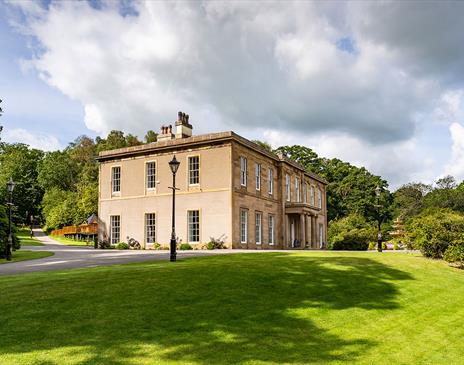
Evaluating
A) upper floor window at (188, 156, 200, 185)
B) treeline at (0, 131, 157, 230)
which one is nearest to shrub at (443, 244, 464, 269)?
upper floor window at (188, 156, 200, 185)

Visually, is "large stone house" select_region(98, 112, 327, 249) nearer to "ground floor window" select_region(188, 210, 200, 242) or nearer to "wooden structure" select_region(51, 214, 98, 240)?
"ground floor window" select_region(188, 210, 200, 242)

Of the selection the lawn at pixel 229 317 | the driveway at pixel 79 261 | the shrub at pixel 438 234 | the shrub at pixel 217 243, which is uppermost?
the shrub at pixel 438 234

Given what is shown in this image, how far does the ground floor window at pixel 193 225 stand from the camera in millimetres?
31859

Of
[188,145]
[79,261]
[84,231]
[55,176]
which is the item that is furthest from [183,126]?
[55,176]

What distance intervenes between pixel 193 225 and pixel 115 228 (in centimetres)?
805

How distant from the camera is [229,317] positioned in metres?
9.73

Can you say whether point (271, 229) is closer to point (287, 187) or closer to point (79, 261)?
point (287, 187)

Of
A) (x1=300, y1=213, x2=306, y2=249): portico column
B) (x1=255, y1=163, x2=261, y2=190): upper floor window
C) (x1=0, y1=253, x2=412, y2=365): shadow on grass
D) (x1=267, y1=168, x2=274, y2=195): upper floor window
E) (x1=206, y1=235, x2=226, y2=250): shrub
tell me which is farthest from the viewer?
(x1=300, y1=213, x2=306, y2=249): portico column

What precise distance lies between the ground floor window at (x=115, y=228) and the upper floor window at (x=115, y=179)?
2.17 m

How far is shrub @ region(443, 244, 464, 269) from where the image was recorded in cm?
2003

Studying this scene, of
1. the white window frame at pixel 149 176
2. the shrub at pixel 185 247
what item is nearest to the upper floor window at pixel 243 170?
the shrub at pixel 185 247

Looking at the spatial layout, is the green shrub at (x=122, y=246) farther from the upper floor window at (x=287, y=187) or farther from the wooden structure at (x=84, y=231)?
the wooden structure at (x=84, y=231)

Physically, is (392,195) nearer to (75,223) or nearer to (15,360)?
(75,223)

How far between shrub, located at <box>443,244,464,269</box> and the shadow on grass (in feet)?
23.5
